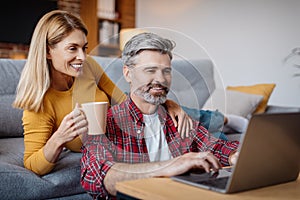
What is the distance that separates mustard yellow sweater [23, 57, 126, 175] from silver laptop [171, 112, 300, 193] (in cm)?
41

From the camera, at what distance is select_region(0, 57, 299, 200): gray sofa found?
1.38m

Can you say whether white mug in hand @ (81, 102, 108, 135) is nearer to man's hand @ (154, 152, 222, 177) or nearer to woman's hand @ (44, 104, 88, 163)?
woman's hand @ (44, 104, 88, 163)

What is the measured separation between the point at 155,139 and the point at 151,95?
0.13m

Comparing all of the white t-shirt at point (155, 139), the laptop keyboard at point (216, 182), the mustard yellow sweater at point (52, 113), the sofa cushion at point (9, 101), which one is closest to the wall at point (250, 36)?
the sofa cushion at point (9, 101)

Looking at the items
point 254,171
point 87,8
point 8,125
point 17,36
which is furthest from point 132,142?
point 87,8

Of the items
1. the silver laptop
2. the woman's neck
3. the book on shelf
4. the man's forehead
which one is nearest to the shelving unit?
the book on shelf

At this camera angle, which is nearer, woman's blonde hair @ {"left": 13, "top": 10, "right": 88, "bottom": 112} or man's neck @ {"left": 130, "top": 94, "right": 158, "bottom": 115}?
man's neck @ {"left": 130, "top": 94, "right": 158, "bottom": 115}

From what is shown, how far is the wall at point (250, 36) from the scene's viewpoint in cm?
457

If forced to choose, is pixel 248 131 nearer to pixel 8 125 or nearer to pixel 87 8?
pixel 8 125

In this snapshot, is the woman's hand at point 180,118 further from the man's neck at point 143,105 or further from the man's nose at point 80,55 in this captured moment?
the man's nose at point 80,55

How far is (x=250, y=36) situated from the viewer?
4.84 meters

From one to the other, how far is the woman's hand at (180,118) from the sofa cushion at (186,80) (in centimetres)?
2

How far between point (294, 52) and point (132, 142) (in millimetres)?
3528

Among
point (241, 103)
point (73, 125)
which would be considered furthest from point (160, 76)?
point (241, 103)
